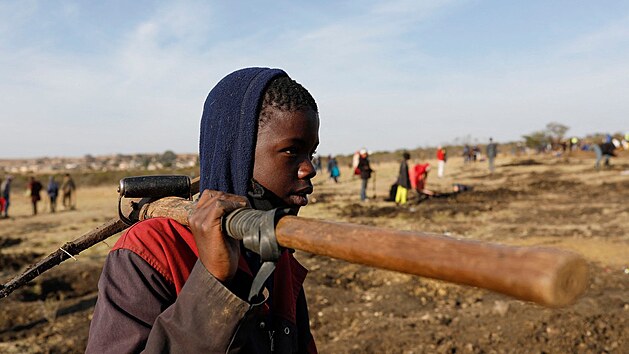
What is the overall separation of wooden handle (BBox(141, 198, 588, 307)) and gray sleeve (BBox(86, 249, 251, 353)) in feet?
0.92

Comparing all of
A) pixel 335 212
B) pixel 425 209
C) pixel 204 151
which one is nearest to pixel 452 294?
pixel 204 151

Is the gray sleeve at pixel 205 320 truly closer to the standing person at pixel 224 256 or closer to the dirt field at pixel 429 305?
the standing person at pixel 224 256

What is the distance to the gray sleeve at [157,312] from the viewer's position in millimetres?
1077

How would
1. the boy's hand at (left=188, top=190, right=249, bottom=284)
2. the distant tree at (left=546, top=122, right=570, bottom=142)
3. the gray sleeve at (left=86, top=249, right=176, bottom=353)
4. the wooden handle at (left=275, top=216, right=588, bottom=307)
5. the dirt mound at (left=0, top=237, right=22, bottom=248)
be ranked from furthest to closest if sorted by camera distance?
1. the distant tree at (left=546, top=122, right=570, bottom=142)
2. the dirt mound at (left=0, top=237, right=22, bottom=248)
3. the gray sleeve at (left=86, top=249, right=176, bottom=353)
4. the boy's hand at (left=188, top=190, right=249, bottom=284)
5. the wooden handle at (left=275, top=216, right=588, bottom=307)

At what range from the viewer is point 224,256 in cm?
107

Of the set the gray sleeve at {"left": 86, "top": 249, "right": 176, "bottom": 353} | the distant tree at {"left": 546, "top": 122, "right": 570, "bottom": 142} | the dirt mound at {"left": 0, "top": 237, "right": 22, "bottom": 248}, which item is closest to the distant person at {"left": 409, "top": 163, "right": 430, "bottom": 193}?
the dirt mound at {"left": 0, "top": 237, "right": 22, "bottom": 248}

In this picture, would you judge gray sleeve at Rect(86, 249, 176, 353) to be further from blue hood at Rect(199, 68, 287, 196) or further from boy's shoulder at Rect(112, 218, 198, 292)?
blue hood at Rect(199, 68, 287, 196)

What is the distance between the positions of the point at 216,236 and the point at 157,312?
1.01ft

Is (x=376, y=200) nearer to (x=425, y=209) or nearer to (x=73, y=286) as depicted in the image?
Answer: (x=425, y=209)

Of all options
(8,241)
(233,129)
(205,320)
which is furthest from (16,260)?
(205,320)

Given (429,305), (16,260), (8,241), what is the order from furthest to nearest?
(8,241) < (16,260) < (429,305)

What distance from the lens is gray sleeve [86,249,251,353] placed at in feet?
3.53

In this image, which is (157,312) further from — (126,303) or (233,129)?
(233,129)

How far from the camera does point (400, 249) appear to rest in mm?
759
